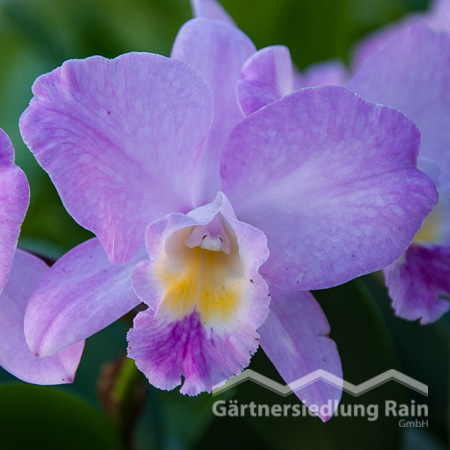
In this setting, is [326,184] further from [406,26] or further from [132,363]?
[406,26]

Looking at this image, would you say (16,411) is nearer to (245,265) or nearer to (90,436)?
(90,436)

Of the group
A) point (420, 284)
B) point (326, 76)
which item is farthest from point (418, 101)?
point (326, 76)

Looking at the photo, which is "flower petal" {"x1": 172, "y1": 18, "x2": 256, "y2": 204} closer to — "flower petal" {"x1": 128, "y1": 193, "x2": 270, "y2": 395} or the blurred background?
"flower petal" {"x1": 128, "y1": 193, "x2": 270, "y2": 395}

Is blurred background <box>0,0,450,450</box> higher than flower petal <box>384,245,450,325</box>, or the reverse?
flower petal <box>384,245,450,325</box>

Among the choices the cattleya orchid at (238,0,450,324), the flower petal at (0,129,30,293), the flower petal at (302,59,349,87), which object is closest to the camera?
the flower petal at (0,129,30,293)

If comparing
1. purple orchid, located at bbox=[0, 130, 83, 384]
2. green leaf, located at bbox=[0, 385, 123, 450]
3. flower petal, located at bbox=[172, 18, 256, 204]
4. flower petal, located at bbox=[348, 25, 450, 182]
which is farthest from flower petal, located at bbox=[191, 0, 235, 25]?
green leaf, located at bbox=[0, 385, 123, 450]

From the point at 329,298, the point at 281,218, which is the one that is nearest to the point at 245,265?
the point at 281,218

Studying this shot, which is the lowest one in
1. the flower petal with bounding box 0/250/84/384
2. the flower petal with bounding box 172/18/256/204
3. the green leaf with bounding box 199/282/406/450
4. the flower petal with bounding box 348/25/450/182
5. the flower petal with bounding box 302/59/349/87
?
the green leaf with bounding box 199/282/406/450
